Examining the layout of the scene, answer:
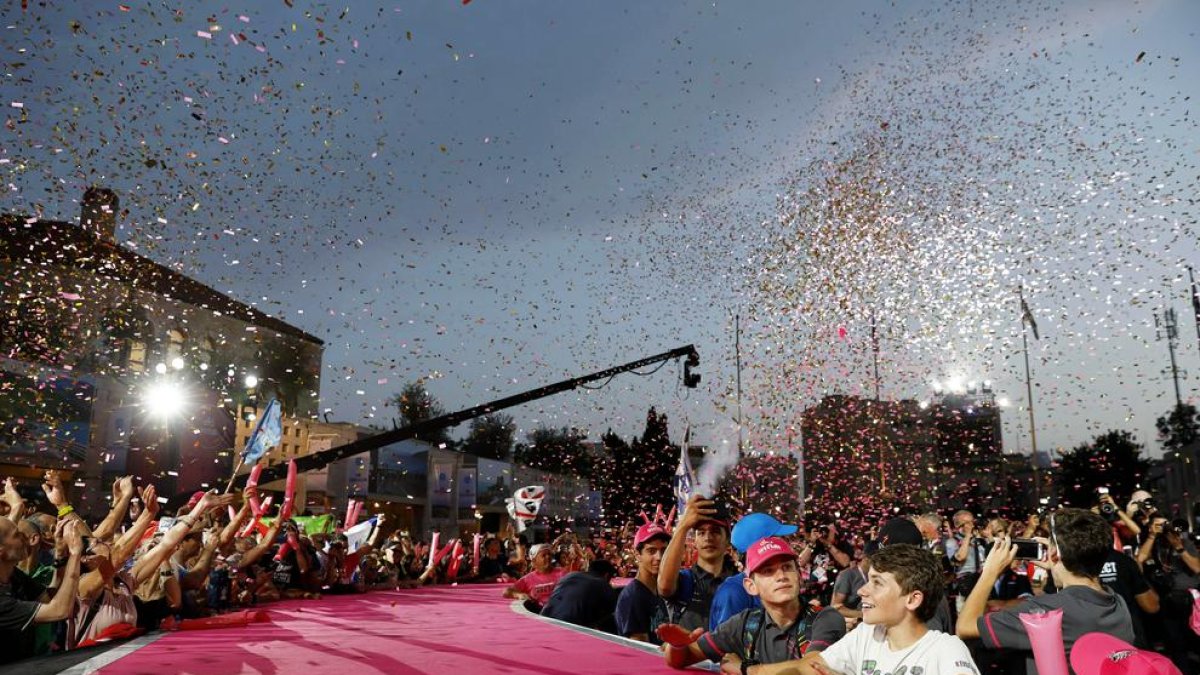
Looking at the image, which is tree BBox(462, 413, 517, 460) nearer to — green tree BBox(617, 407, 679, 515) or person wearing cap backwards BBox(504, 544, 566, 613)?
green tree BBox(617, 407, 679, 515)

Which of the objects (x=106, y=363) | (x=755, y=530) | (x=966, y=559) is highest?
(x=106, y=363)

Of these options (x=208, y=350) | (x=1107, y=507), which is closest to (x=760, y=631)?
(x=1107, y=507)

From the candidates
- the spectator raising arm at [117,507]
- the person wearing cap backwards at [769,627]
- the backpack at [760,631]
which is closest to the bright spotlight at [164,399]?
the spectator raising arm at [117,507]

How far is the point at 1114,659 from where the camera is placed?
2.58 meters

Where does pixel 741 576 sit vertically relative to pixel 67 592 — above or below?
above

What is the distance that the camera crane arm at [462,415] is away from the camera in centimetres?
1747

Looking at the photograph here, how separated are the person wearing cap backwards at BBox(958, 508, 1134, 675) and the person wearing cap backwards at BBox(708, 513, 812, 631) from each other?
0.98m

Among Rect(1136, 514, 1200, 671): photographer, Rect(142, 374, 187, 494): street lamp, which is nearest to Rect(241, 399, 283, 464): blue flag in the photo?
Rect(1136, 514, 1200, 671): photographer

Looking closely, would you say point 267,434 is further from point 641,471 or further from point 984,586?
point 641,471

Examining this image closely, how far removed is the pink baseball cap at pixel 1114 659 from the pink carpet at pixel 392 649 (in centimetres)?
194

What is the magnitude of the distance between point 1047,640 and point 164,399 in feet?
101

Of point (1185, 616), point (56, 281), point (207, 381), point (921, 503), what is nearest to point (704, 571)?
point (1185, 616)

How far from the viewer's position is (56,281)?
Answer: 103 ft

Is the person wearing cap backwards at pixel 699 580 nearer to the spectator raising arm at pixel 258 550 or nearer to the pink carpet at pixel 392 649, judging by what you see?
the pink carpet at pixel 392 649
